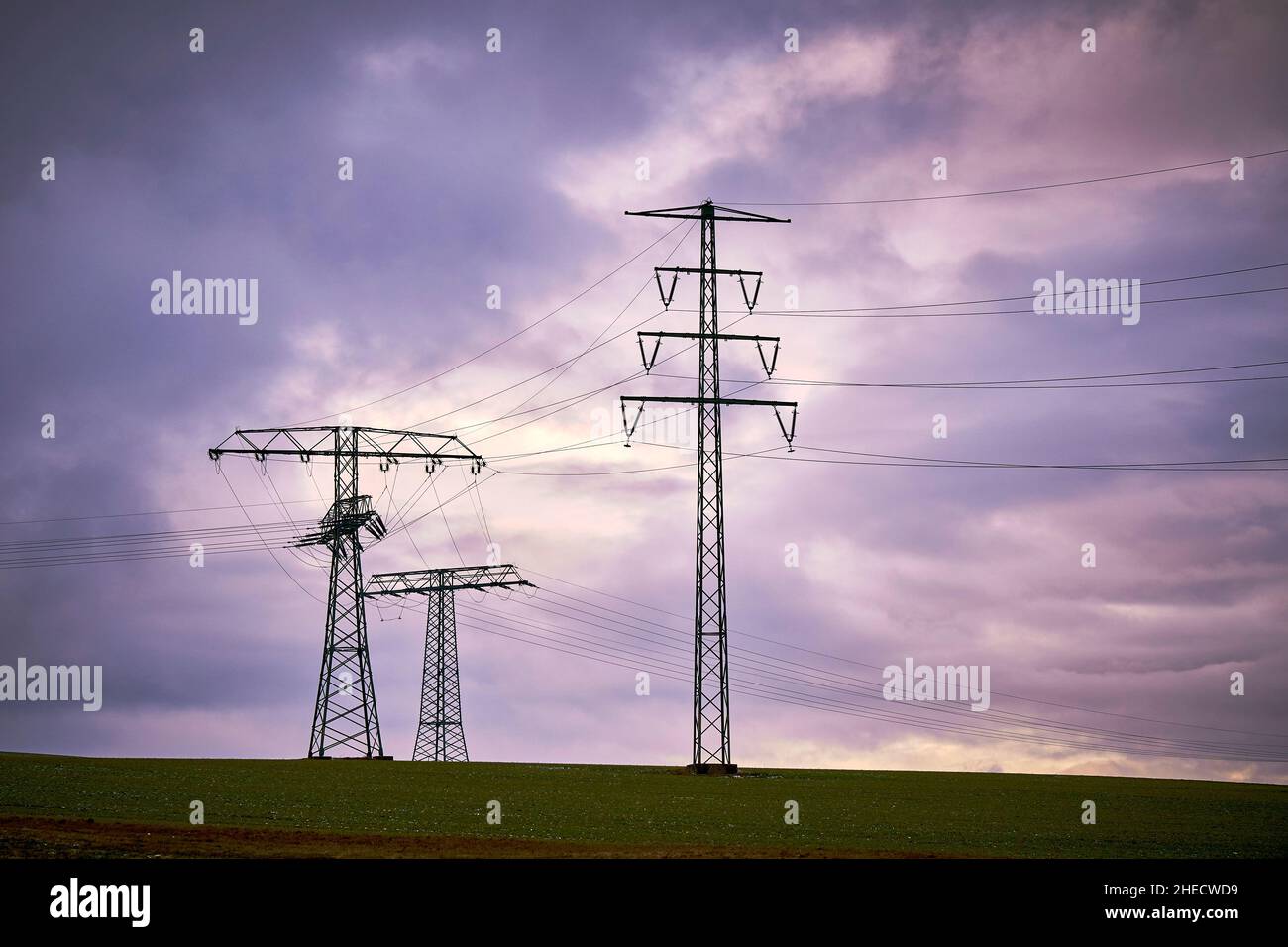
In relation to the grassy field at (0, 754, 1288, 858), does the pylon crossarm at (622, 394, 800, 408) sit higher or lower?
higher

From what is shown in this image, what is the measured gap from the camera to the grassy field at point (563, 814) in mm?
36969

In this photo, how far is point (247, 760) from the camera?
80938mm

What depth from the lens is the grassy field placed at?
3697cm

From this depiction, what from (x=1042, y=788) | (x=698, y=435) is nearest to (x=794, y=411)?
(x=698, y=435)

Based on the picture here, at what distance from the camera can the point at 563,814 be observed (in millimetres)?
49500

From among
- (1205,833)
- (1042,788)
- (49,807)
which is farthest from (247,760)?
(1205,833)

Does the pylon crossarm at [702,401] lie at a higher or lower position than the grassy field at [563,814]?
higher
